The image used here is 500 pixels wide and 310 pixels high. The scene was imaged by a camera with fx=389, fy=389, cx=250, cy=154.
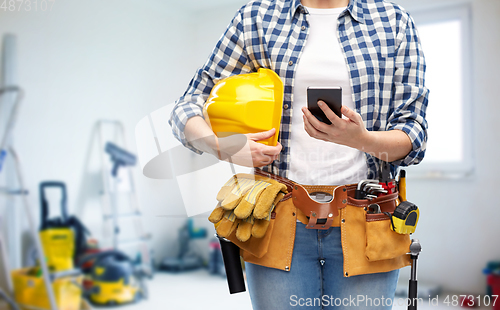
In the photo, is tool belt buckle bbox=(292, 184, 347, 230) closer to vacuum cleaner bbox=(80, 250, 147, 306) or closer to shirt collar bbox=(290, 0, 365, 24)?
shirt collar bbox=(290, 0, 365, 24)

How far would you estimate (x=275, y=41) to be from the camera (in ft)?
2.70

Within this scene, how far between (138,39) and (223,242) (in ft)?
9.60

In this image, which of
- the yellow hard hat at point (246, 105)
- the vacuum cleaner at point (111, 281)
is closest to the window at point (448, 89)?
the vacuum cleaner at point (111, 281)

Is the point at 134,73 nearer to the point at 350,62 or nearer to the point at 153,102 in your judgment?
the point at 153,102

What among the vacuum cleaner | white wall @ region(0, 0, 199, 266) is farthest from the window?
the vacuum cleaner

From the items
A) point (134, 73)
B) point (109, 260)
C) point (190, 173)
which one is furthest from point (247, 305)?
point (190, 173)

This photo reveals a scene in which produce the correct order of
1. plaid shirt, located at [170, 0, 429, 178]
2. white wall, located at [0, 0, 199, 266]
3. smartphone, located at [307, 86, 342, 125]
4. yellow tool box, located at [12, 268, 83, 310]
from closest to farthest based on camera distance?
smartphone, located at [307, 86, 342, 125], plaid shirt, located at [170, 0, 429, 178], yellow tool box, located at [12, 268, 83, 310], white wall, located at [0, 0, 199, 266]

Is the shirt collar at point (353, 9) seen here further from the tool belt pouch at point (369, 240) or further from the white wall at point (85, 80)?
the white wall at point (85, 80)

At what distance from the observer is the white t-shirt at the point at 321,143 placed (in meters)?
0.79

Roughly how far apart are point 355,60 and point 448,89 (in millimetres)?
2478

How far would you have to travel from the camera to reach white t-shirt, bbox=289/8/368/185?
30.9 inches

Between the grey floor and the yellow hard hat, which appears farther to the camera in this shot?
the grey floor

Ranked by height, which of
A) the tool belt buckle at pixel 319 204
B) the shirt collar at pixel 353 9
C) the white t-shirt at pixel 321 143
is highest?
the shirt collar at pixel 353 9

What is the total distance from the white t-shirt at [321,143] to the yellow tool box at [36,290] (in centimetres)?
218
